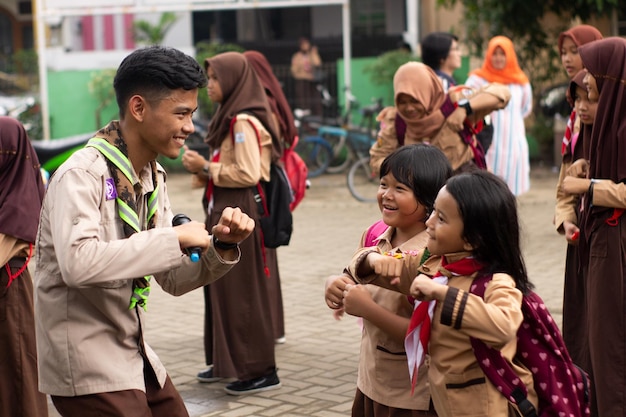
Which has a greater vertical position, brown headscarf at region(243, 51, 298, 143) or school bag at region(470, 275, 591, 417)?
brown headscarf at region(243, 51, 298, 143)

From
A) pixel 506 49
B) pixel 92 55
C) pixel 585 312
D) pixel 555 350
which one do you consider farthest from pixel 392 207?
pixel 92 55

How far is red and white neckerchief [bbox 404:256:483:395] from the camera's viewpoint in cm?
333

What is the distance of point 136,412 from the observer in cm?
330

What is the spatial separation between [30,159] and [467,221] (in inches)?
101

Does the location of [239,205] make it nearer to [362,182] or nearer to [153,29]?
[362,182]

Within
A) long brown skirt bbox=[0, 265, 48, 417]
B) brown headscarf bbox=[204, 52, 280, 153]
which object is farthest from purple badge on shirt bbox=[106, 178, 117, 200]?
brown headscarf bbox=[204, 52, 280, 153]

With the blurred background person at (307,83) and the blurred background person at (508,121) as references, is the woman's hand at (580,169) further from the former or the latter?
the blurred background person at (307,83)

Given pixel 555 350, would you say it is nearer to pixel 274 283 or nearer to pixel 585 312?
pixel 585 312

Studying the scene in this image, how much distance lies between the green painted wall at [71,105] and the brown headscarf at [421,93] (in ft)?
39.3

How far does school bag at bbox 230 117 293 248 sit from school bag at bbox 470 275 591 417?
11.0ft

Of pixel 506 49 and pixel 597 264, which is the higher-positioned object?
pixel 506 49

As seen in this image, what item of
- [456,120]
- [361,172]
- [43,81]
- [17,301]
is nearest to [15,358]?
[17,301]

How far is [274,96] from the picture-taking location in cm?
694

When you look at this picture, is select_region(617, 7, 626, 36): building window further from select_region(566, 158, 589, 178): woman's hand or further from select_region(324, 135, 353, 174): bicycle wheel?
select_region(566, 158, 589, 178): woman's hand
